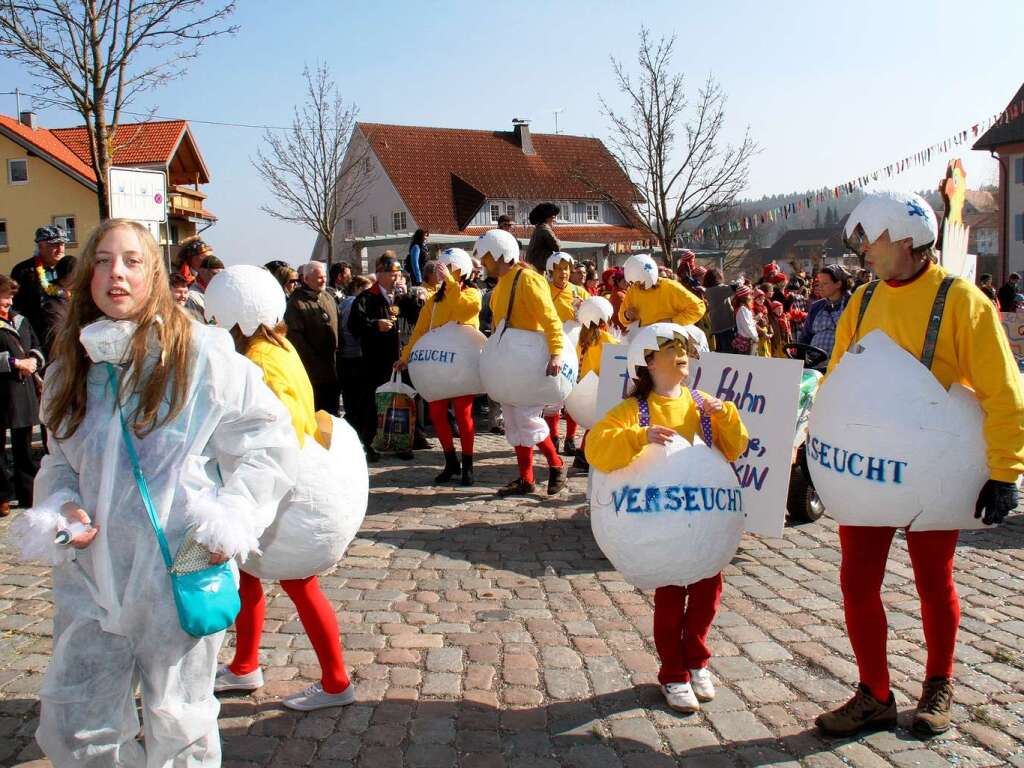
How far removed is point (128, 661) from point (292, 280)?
6.05 m

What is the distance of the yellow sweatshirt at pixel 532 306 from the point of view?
702 centimetres

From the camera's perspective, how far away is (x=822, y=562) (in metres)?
5.91

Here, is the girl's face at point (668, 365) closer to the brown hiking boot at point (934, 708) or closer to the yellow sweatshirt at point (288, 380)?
the yellow sweatshirt at point (288, 380)

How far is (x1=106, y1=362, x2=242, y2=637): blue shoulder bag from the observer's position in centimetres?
247

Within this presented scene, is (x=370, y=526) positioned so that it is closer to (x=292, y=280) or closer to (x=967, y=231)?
(x=292, y=280)

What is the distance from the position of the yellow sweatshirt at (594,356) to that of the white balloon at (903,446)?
15.1ft

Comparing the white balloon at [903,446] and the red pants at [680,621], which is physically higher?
the white balloon at [903,446]

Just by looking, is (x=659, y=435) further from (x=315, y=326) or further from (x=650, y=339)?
(x=315, y=326)

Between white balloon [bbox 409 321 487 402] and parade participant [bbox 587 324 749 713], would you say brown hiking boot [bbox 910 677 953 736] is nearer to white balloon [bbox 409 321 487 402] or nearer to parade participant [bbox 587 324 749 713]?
parade participant [bbox 587 324 749 713]

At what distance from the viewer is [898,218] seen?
3.43 m

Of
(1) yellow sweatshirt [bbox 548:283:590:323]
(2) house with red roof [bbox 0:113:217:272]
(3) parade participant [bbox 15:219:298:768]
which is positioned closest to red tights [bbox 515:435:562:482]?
(1) yellow sweatshirt [bbox 548:283:590:323]

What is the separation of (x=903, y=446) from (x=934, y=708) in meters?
1.08

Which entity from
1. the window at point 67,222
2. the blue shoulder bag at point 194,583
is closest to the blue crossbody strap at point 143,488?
the blue shoulder bag at point 194,583

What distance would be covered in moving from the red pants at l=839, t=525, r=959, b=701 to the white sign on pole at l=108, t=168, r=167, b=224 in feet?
28.9
